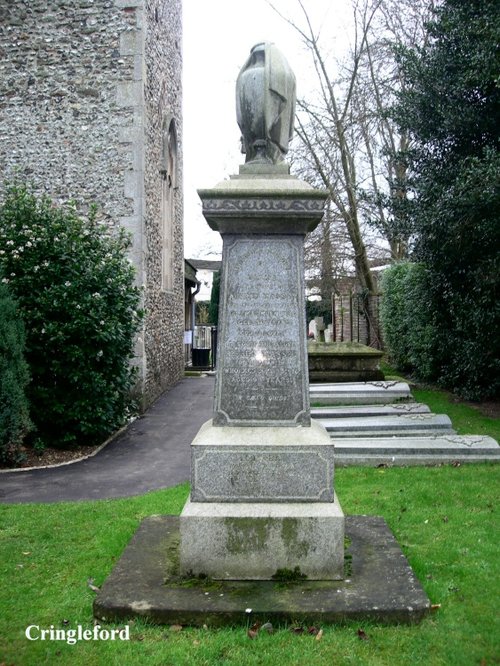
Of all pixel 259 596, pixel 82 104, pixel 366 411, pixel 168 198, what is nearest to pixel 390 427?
pixel 366 411

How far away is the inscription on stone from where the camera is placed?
4.52 metres

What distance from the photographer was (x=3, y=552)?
5051 millimetres

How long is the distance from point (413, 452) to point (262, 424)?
3.98 m

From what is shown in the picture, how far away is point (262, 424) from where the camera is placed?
4492mm

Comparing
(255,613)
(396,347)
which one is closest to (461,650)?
(255,613)

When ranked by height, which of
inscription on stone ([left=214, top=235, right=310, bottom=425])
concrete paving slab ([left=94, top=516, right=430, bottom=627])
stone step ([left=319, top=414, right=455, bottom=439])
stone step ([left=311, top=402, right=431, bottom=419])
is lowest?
concrete paving slab ([left=94, top=516, right=430, bottom=627])

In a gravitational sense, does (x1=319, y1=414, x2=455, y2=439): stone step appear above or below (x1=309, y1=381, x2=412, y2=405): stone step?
below

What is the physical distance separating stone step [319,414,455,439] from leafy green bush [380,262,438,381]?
499cm

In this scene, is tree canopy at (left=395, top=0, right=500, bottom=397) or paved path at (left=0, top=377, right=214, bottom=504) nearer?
paved path at (left=0, top=377, right=214, bottom=504)

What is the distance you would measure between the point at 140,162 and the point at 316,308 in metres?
21.4

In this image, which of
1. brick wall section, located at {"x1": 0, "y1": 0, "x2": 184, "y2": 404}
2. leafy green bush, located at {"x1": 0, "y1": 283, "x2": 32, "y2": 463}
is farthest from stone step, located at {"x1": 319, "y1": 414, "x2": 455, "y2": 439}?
brick wall section, located at {"x1": 0, "y1": 0, "x2": 184, "y2": 404}

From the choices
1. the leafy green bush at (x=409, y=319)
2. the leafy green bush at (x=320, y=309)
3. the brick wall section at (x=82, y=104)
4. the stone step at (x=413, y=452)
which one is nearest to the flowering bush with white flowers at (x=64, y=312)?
the brick wall section at (x=82, y=104)

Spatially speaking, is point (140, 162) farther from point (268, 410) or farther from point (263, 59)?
point (268, 410)

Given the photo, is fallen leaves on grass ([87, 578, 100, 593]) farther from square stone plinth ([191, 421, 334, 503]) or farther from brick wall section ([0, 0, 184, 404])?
brick wall section ([0, 0, 184, 404])
